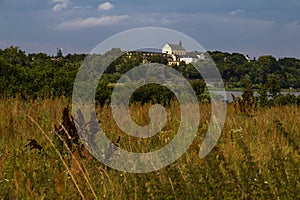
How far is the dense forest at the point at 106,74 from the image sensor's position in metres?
10.5

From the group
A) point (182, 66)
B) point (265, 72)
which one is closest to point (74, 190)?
point (182, 66)

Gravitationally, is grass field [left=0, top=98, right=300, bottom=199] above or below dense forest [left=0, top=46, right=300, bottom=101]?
below

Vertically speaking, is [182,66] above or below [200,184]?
above

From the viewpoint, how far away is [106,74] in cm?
1244

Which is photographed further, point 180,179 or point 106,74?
point 106,74

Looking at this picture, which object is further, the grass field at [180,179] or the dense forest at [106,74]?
the dense forest at [106,74]

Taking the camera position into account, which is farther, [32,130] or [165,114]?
[165,114]

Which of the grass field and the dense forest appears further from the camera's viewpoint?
the dense forest

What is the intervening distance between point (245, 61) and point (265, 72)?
1.33 metres

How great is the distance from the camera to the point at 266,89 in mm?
13180

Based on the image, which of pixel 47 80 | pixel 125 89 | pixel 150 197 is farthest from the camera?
pixel 47 80

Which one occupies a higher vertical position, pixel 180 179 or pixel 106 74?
pixel 106 74

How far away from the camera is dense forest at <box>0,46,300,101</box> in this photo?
1046cm

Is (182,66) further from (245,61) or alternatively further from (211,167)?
(245,61)
